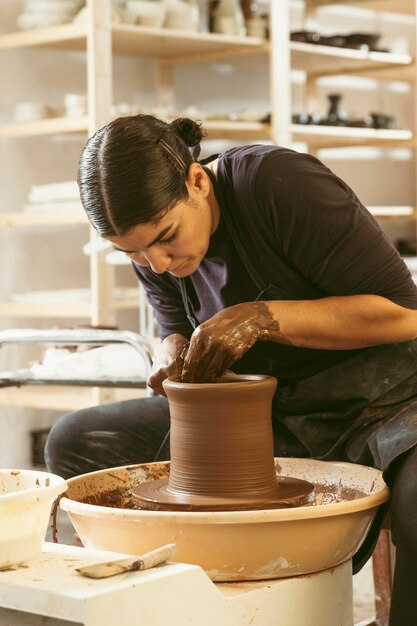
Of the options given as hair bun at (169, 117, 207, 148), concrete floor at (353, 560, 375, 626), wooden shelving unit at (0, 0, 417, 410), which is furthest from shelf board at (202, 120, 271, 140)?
hair bun at (169, 117, 207, 148)

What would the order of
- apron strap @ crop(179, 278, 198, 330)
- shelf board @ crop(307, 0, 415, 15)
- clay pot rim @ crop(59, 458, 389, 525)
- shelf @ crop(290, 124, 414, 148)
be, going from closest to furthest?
clay pot rim @ crop(59, 458, 389, 525)
apron strap @ crop(179, 278, 198, 330)
shelf @ crop(290, 124, 414, 148)
shelf board @ crop(307, 0, 415, 15)

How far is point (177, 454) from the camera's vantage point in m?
1.85

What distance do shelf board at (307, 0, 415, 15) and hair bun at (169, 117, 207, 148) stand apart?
13.2 feet

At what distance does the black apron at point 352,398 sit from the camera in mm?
2010

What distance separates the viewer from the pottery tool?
138cm

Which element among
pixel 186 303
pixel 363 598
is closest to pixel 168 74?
pixel 363 598

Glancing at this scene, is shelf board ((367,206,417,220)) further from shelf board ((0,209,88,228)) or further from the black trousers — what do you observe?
the black trousers

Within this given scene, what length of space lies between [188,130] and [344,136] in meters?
3.57

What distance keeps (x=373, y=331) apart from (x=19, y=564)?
31.8 inches

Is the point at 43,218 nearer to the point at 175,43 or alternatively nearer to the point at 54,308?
the point at 54,308

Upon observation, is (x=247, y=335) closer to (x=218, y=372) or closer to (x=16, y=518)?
(x=218, y=372)

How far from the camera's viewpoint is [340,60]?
18.5 ft

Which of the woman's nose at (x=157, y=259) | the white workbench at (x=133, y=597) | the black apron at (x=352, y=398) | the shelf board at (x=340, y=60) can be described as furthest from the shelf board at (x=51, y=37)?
the white workbench at (x=133, y=597)

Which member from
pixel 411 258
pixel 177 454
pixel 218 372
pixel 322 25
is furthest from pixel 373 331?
pixel 322 25
